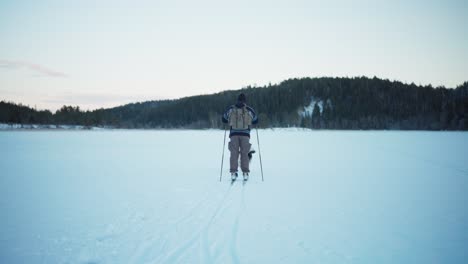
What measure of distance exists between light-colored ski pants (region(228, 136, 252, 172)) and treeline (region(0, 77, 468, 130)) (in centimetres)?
7777

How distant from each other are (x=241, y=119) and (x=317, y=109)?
114498mm

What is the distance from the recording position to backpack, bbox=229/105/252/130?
7.39m

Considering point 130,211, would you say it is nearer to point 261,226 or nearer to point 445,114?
point 261,226

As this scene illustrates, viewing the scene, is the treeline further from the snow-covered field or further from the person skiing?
the snow-covered field

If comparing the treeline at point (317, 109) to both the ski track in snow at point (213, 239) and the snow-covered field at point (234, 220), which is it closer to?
the snow-covered field at point (234, 220)

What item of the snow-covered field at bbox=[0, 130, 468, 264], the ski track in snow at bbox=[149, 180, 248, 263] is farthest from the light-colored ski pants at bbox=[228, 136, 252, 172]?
the ski track in snow at bbox=[149, 180, 248, 263]

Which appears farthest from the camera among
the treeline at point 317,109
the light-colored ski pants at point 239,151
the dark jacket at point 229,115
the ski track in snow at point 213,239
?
the treeline at point 317,109

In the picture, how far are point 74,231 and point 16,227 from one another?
35.3 inches

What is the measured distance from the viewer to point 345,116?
11319cm

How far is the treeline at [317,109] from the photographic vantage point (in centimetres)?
8883

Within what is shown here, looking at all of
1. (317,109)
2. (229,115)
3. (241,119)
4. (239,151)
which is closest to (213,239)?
(239,151)

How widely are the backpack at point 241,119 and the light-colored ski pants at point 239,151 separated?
331mm

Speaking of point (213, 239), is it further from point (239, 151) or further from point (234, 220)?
point (239, 151)

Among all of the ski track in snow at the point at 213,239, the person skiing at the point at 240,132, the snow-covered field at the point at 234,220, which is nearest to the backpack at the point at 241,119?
the person skiing at the point at 240,132
